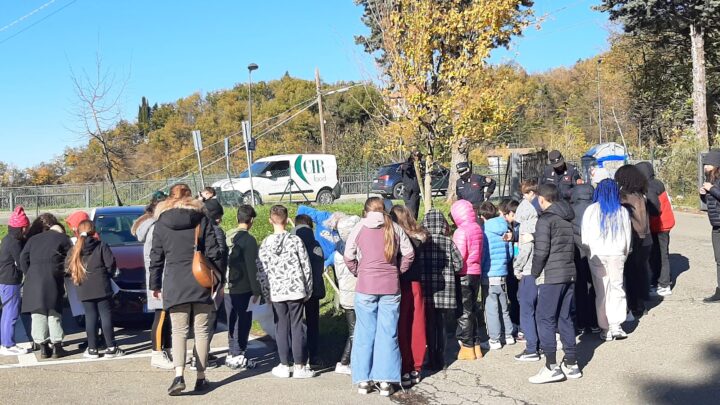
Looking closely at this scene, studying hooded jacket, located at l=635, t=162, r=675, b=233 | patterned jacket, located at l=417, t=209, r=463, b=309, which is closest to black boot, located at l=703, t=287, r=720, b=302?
hooded jacket, located at l=635, t=162, r=675, b=233

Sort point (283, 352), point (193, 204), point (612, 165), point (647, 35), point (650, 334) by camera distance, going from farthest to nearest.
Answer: point (647, 35) → point (612, 165) → point (650, 334) → point (283, 352) → point (193, 204)

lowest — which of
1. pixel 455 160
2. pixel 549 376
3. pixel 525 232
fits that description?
pixel 549 376

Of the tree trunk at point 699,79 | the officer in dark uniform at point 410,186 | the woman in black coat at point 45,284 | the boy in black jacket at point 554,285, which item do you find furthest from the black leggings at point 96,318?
the tree trunk at point 699,79

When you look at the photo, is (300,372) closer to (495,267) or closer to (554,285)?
(495,267)

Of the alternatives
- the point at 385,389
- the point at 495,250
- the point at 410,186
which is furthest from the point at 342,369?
the point at 410,186

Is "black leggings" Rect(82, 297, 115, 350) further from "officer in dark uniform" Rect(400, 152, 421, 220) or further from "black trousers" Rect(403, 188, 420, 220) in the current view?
"black trousers" Rect(403, 188, 420, 220)

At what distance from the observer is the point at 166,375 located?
697 centimetres

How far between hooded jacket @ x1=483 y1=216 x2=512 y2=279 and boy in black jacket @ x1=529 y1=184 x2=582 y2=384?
0.98m

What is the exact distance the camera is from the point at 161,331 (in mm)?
6996

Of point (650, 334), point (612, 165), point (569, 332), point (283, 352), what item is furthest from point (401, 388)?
point (612, 165)

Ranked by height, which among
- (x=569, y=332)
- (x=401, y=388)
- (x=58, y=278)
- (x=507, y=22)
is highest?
(x=507, y=22)

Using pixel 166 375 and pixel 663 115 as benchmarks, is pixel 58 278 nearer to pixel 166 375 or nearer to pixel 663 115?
pixel 166 375

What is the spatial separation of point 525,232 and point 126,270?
17.0 ft

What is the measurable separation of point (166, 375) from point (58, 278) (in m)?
1.81
